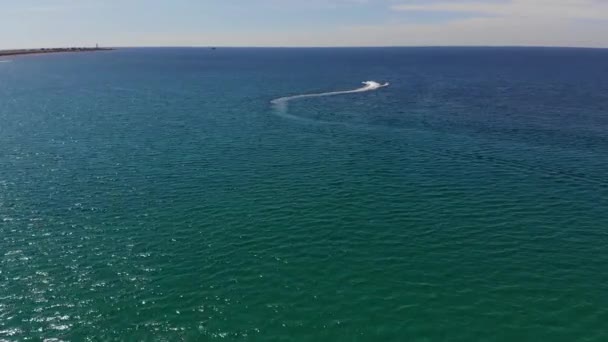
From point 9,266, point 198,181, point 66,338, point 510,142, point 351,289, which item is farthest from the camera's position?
point 510,142

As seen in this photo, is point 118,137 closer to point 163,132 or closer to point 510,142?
point 163,132

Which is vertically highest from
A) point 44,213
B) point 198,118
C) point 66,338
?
point 198,118

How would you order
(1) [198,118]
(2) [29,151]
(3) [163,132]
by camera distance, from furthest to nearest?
(1) [198,118] < (3) [163,132] < (2) [29,151]

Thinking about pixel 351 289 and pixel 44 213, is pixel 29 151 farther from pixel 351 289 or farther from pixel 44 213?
pixel 351 289

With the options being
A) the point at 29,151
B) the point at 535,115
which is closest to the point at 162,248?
the point at 29,151

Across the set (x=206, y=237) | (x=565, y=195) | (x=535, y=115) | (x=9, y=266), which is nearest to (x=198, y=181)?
(x=206, y=237)

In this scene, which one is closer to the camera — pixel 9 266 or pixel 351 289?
pixel 351 289

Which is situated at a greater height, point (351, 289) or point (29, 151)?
point (29, 151)
